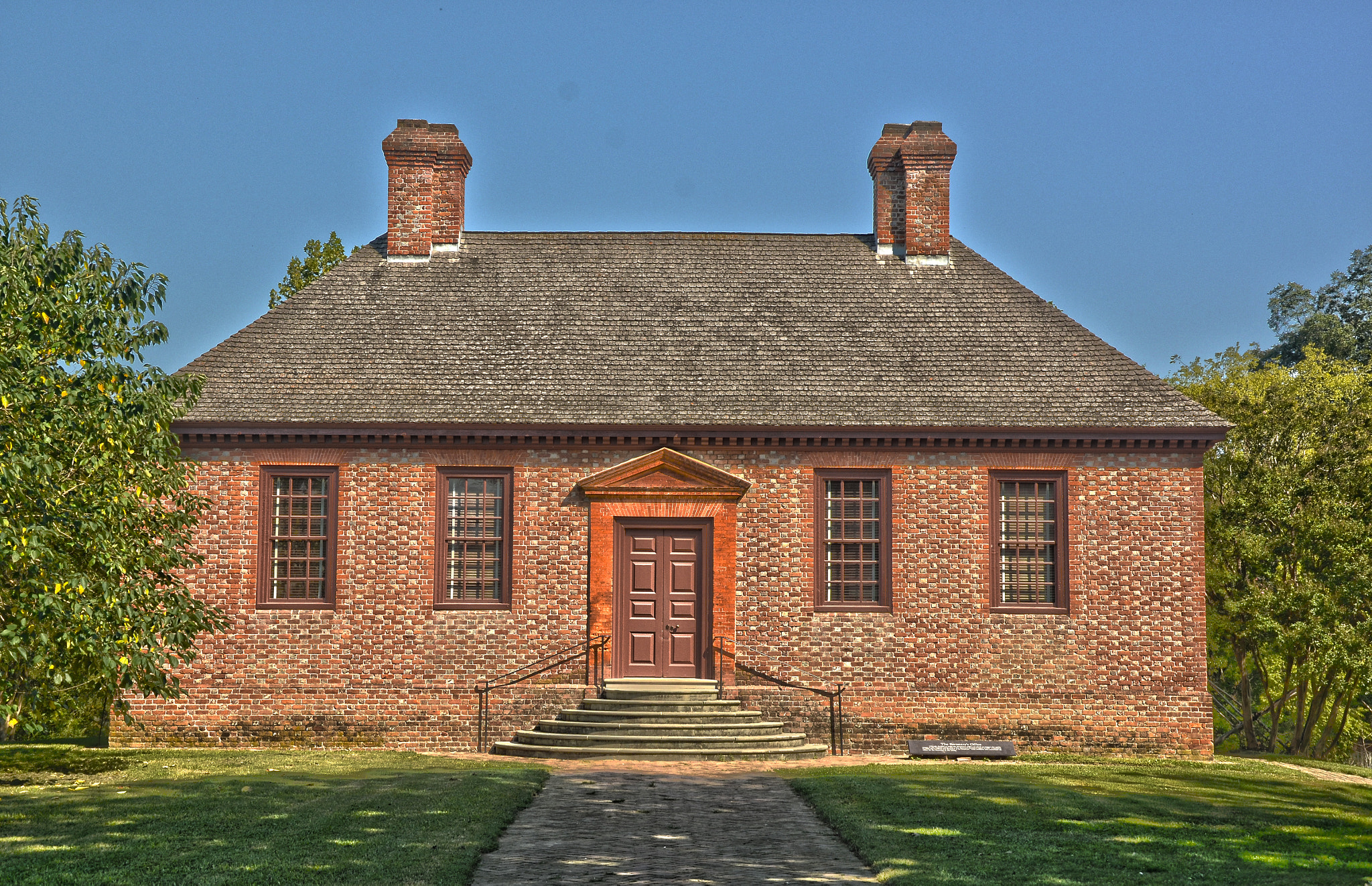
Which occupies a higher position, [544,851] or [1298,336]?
[1298,336]

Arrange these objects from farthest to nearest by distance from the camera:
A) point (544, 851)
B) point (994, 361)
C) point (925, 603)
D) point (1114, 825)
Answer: point (994, 361)
point (925, 603)
point (1114, 825)
point (544, 851)

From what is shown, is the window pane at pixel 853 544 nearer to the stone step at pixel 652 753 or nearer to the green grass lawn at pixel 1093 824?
the stone step at pixel 652 753

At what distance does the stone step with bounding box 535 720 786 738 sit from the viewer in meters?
16.1

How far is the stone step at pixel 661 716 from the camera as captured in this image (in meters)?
16.4

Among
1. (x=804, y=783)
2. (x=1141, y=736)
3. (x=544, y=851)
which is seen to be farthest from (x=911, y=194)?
(x=544, y=851)

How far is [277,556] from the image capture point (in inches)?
706

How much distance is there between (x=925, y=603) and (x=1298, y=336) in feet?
90.1

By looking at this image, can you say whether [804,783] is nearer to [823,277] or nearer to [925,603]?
[925,603]

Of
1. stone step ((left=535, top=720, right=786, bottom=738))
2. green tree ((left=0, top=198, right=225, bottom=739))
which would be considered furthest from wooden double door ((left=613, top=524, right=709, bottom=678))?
green tree ((left=0, top=198, right=225, bottom=739))

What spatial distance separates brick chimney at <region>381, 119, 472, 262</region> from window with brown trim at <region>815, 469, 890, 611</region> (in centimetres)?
815

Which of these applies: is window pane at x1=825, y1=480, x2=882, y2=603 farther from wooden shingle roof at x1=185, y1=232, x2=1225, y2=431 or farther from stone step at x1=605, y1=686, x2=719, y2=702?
stone step at x1=605, y1=686, x2=719, y2=702

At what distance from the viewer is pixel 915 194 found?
69.5 ft

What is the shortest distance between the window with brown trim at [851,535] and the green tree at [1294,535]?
7.37m

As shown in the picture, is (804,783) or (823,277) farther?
(823,277)
